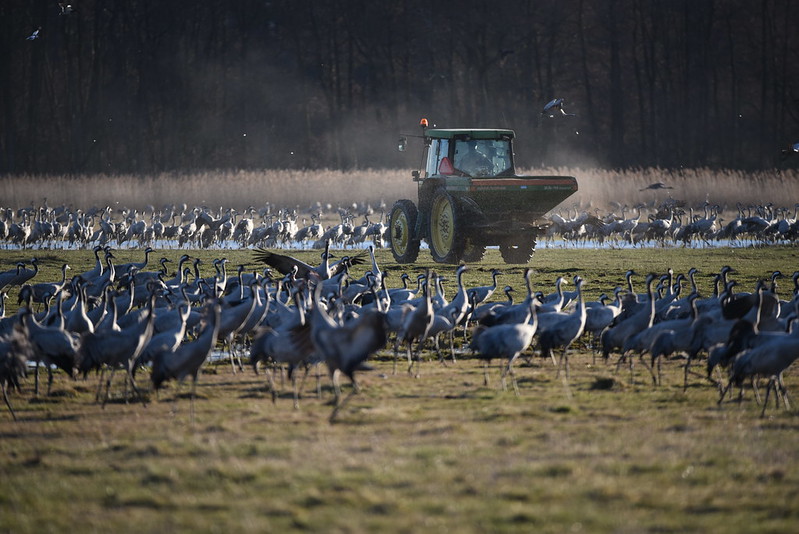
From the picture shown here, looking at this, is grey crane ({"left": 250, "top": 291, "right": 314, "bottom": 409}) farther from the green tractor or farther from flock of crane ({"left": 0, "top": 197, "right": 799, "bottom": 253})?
flock of crane ({"left": 0, "top": 197, "right": 799, "bottom": 253})

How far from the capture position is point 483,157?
22391 millimetres

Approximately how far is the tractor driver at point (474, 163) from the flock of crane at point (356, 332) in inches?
284

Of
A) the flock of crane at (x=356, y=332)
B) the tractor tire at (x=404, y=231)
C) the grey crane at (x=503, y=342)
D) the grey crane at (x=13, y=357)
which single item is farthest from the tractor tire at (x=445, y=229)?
the grey crane at (x=13, y=357)

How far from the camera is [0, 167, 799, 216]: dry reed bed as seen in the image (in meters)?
35.8

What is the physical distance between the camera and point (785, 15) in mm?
60750

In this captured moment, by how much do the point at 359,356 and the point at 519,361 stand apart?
3.98 metres

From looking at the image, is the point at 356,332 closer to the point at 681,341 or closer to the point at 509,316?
the point at 681,341

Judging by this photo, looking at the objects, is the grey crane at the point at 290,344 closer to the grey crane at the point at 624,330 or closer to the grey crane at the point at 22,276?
the grey crane at the point at 624,330

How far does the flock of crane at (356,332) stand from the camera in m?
9.06

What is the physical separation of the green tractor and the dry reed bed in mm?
13239

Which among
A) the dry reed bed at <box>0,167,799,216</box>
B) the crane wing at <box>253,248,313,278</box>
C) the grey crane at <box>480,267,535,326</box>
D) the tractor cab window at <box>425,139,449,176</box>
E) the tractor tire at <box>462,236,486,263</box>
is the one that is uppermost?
the dry reed bed at <box>0,167,799,216</box>

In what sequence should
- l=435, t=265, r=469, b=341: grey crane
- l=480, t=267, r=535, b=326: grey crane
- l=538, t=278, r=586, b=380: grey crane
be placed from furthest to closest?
l=435, t=265, r=469, b=341: grey crane, l=480, t=267, r=535, b=326: grey crane, l=538, t=278, r=586, b=380: grey crane

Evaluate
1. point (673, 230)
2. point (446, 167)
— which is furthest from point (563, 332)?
point (673, 230)

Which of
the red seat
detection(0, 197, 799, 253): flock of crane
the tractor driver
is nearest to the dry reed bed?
detection(0, 197, 799, 253): flock of crane
